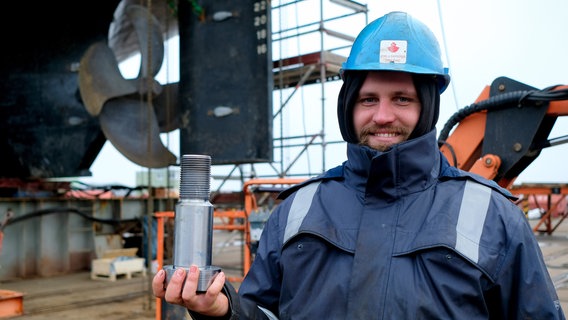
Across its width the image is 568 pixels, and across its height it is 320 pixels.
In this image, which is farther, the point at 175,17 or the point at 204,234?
the point at 175,17

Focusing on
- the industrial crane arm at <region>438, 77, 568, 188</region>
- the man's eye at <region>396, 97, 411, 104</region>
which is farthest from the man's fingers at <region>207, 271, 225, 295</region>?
the industrial crane arm at <region>438, 77, 568, 188</region>

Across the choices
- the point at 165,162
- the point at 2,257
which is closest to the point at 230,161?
the point at 165,162

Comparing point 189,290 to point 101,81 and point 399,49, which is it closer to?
point 399,49

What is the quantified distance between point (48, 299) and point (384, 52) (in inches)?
263

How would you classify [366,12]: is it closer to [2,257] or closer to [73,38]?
[73,38]

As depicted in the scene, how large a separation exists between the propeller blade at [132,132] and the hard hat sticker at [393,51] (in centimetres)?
723

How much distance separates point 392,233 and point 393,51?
0.53 metres

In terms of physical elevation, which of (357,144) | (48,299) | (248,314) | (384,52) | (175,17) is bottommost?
(48,299)

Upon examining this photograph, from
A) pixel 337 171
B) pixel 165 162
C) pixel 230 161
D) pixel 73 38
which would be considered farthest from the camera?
pixel 73 38

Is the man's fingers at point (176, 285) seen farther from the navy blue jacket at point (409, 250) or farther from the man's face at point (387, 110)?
the man's face at point (387, 110)

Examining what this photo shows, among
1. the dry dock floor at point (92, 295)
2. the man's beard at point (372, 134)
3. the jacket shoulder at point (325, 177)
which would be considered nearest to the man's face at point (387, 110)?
the man's beard at point (372, 134)

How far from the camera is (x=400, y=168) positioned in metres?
1.49

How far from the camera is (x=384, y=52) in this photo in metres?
1.58

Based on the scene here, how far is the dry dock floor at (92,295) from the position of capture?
6.18 metres
